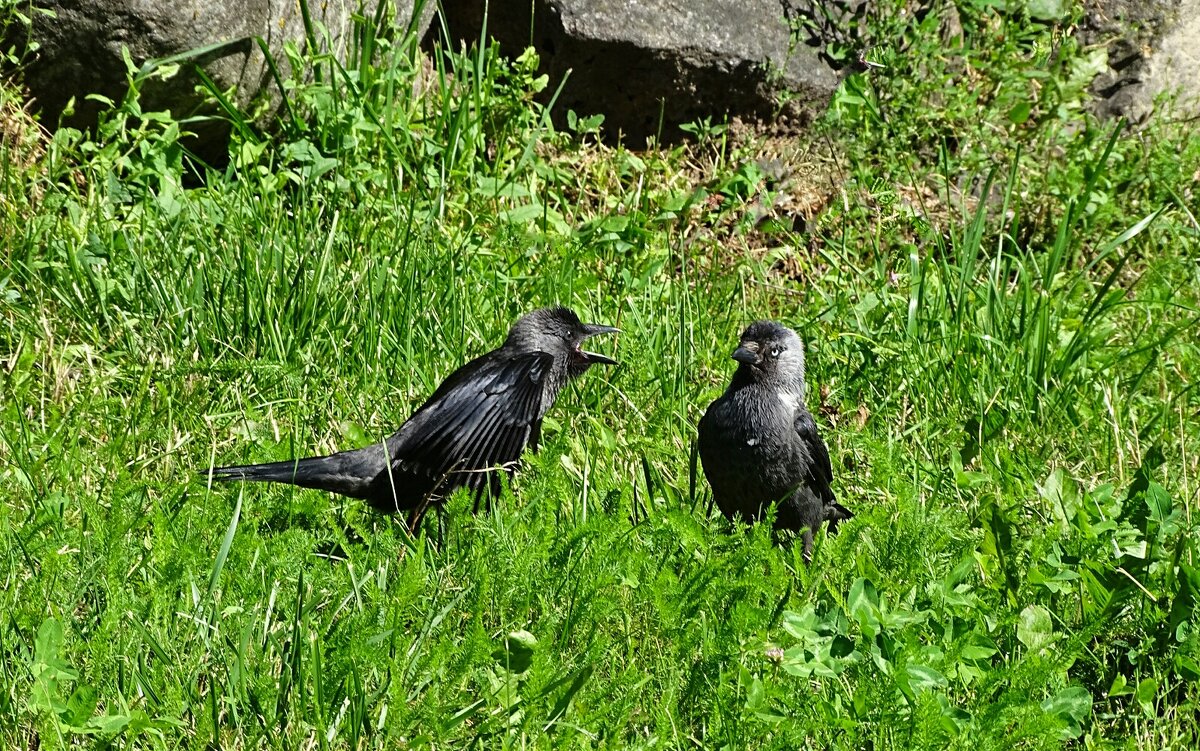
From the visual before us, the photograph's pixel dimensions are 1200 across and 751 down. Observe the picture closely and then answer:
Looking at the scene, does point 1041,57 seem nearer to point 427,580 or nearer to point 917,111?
point 917,111

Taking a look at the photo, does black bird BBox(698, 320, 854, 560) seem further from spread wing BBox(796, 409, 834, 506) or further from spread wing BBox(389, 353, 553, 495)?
spread wing BBox(389, 353, 553, 495)

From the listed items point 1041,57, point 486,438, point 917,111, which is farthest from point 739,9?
point 486,438

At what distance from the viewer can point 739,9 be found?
6.98m

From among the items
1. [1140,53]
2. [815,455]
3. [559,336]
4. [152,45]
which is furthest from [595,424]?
[1140,53]

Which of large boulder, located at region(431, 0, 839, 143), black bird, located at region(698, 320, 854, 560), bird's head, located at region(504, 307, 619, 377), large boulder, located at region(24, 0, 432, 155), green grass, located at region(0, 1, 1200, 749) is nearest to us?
green grass, located at region(0, 1, 1200, 749)

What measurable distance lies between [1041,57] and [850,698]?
4432 mm

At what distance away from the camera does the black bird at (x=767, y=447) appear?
4551 millimetres

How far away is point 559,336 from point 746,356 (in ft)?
2.59

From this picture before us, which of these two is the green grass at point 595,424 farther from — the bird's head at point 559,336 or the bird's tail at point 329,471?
the bird's head at point 559,336

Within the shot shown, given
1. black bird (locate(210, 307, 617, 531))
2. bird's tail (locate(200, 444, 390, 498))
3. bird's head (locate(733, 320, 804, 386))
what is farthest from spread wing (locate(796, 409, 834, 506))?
bird's tail (locate(200, 444, 390, 498))

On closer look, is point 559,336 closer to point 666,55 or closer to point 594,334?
point 594,334

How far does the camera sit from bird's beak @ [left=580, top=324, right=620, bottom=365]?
5117 millimetres

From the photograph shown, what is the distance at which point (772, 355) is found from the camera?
4793 millimetres

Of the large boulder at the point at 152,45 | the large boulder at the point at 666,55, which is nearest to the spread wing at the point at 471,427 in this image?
the large boulder at the point at 152,45
